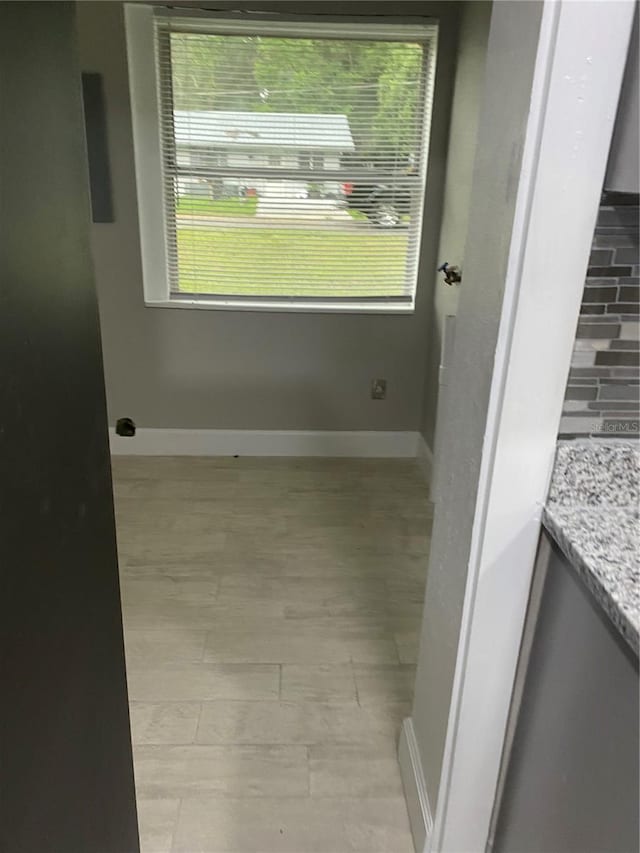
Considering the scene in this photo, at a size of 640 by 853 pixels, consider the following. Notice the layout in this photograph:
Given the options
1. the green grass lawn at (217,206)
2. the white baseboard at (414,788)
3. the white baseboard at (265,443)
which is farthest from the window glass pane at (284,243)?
the white baseboard at (414,788)

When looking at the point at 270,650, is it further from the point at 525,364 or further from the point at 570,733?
the point at 525,364

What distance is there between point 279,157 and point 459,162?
81 centimetres

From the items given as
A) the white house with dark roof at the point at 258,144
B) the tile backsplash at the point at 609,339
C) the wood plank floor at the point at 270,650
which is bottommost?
the wood plank floor at the point at 270,650

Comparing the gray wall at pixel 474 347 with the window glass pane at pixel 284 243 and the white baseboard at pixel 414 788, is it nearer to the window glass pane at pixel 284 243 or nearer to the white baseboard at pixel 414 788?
→ the white baseboard at pixel 414 788

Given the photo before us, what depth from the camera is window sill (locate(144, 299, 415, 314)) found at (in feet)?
10.5

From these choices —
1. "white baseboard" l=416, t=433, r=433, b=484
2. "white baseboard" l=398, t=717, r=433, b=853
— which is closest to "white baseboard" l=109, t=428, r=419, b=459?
"white baseboard" l=416, t=433, r=433, b=484

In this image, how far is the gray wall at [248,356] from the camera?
10.2 feet

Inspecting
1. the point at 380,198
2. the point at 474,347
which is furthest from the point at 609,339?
the point at 380,198

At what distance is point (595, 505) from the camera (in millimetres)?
1019

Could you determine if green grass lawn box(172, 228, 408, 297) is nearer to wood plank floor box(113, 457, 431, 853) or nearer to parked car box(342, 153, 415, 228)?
parked car box(342, 153, 415, 228)

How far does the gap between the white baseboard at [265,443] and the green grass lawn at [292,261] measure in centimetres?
72

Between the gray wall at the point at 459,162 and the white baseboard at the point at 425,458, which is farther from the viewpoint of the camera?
the white baseboard at the point at 425,458

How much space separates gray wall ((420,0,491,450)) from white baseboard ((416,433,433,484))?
0.06m

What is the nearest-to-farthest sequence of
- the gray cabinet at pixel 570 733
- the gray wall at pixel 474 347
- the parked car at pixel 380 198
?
1. the gray cabinet at pixel 570 733
2. the gray wall at pixel 474 347
3. the parked car at pixel 380 198
